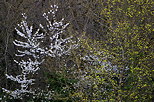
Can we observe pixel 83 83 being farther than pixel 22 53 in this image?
No

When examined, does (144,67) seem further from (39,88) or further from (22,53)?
(22,53)

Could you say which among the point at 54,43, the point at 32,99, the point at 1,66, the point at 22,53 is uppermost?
the point at 54,43

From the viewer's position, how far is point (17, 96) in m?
7.77

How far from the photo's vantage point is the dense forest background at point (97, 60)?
611cm

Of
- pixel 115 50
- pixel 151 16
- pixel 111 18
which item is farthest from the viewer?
pixel 111 18

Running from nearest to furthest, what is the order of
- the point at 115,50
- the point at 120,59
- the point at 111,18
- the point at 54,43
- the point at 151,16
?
the point at 120,59
the point at 115,50
the point at 151,16
the point at 111,18
the point at 54,43

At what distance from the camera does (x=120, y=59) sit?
6141 millimetres

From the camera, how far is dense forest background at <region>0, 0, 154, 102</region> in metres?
6.11

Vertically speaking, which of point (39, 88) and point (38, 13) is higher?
point (38, 13)

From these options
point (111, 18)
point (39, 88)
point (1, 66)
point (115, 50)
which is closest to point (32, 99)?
point (39, 88)

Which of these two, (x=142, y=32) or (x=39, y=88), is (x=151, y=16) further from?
(x=39, y=88)

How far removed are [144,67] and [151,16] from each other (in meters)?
1.80

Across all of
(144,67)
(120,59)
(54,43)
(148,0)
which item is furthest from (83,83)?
(148,0)

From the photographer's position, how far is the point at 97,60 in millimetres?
6672
